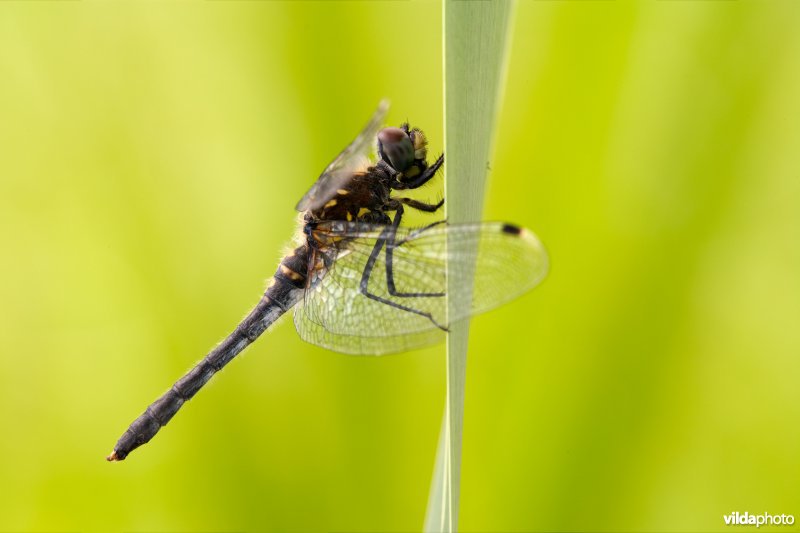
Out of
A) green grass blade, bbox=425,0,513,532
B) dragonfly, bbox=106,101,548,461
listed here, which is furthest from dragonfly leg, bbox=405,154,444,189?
green grass blade, bbox=425,0,513,532

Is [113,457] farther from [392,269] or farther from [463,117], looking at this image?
[463,117]

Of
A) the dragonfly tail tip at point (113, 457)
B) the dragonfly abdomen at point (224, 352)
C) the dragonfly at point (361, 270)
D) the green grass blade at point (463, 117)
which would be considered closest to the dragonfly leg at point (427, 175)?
the dragonfly at point (361, 270)

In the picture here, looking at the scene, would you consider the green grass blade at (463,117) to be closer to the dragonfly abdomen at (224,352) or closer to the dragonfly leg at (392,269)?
the dragonfly leg at (392,269)

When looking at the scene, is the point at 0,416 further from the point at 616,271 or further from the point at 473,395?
the point at 616,271

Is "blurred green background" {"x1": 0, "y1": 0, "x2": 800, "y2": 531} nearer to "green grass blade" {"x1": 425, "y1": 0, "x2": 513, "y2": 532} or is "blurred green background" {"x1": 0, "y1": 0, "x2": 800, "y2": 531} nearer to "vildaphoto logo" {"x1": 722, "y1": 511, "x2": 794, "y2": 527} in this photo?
"vildaphoto logo" {"x1": 722, "y1": 511, "x2": 794, "y2": 527}

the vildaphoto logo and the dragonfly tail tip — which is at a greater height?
the dragonfly tail tip

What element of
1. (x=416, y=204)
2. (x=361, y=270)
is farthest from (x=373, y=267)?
(x=416, y=204)

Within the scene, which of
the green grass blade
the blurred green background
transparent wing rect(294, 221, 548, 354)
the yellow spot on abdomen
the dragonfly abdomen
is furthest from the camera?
the yellow spot on abdomen
